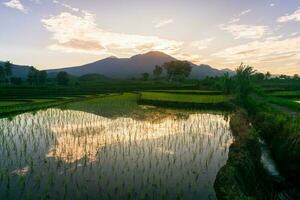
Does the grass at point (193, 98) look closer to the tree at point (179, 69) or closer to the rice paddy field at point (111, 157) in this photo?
the rice paddy field at point (111, 157)

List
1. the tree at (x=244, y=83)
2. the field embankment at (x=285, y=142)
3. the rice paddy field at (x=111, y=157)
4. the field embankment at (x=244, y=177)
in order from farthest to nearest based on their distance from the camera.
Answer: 1. the tree at (x=244, y=83)
2. the field embankment at (x=285, y=142)
3. the rice paddy field at (x=111, y=157)
4. the field embankment at (x=244, y=177)

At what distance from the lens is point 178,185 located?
12008 mm

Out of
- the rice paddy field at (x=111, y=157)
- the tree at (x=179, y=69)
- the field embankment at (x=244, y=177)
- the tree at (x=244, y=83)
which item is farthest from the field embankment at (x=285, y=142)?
the tree at (x=179, y=69)

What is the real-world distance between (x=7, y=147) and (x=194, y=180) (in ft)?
35.4

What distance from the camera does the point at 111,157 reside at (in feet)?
50.7

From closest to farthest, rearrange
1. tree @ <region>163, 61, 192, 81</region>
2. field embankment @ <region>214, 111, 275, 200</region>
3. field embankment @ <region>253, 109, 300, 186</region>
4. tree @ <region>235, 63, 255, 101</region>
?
field embankment @ <region>214, 111, 275, 200</region>, field embankment @ <region>253, 109, 300, 186</region>, tree @ <region>235, 63, 255, 101</region>, tree @ <region>163, 61, 192, 81</region>

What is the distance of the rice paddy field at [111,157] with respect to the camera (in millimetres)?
11422

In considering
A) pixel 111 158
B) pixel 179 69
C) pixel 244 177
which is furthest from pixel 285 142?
pixel 179 69

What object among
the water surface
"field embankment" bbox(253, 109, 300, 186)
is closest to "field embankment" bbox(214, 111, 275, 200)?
the water surface

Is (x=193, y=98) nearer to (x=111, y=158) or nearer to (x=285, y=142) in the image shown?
(x=111, y=158)

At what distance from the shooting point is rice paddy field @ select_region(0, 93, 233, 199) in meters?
11.4

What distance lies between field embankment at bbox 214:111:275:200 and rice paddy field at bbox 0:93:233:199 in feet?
3.03

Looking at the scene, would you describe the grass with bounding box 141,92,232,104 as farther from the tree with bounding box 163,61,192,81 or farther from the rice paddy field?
the tree with bounding box 163,61,192,81

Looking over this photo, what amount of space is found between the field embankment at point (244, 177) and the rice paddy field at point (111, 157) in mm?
923
